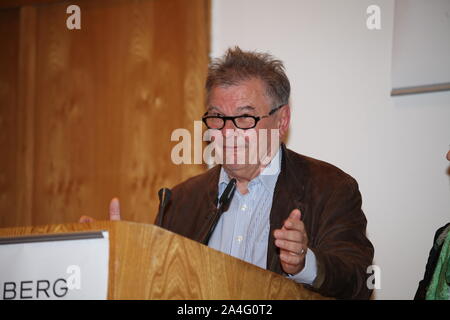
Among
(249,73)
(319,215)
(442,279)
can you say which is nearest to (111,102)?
(249,73)

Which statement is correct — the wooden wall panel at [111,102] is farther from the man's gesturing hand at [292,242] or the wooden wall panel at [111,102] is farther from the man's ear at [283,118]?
the man's gesturing hand at [292,242]

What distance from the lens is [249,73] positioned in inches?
113

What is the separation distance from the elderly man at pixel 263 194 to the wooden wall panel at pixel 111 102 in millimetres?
993

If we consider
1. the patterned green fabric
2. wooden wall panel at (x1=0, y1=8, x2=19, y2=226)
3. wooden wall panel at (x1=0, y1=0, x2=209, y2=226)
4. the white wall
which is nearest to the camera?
the patterned green fabric

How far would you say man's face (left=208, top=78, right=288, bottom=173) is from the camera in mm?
2781

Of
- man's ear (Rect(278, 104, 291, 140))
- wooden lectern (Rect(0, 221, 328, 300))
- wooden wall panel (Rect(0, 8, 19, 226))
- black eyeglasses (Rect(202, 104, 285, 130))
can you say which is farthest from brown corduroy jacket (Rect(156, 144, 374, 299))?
wooden wall panel (Rect(0, 8, 19, 226))

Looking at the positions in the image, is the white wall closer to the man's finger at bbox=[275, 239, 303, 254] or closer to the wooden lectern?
the man's finger at bbox=[275, 239, 303, 254]

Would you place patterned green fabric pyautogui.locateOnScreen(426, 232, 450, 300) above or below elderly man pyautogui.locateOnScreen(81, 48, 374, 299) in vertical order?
below

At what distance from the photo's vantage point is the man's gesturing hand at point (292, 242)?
1.85m

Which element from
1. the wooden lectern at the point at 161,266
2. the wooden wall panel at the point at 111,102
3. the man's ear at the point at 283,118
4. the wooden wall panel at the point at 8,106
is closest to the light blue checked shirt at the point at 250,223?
the man's ear at the point at 283,118

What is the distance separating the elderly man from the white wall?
1.96 ft

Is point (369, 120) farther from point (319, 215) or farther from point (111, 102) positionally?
point (111, 102)

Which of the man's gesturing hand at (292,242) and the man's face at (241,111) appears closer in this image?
the man's gesturing hand at (292,242)

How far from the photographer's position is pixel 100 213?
421 cm
